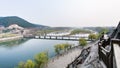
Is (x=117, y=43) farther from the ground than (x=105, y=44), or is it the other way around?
(x=117, y=43)

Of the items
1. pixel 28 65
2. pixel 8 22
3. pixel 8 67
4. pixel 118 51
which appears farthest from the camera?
pixel 8 22

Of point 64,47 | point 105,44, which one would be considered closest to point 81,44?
point 64,47

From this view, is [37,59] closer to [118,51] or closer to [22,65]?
[22,65]

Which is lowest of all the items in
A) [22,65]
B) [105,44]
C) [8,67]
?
[8,67]

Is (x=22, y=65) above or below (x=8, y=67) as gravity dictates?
above

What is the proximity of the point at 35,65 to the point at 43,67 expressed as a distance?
1.80 m

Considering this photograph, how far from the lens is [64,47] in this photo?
37.5 meters

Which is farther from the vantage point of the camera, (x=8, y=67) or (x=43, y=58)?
(x=8, y=67)

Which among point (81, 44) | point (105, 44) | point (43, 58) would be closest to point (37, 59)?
point (43, 58)

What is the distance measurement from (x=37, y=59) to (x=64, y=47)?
14601mm

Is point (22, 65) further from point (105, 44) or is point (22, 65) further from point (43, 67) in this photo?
point (105, 44)

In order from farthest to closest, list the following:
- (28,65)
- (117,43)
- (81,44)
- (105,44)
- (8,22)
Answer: (8,22) → (81,44) → (28,65) → (105,44) → (117,43)

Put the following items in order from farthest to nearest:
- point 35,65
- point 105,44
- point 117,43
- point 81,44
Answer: point 81,44 < point 35,65 < point 105,44 < point 117,43

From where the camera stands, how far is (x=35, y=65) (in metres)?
22.6
